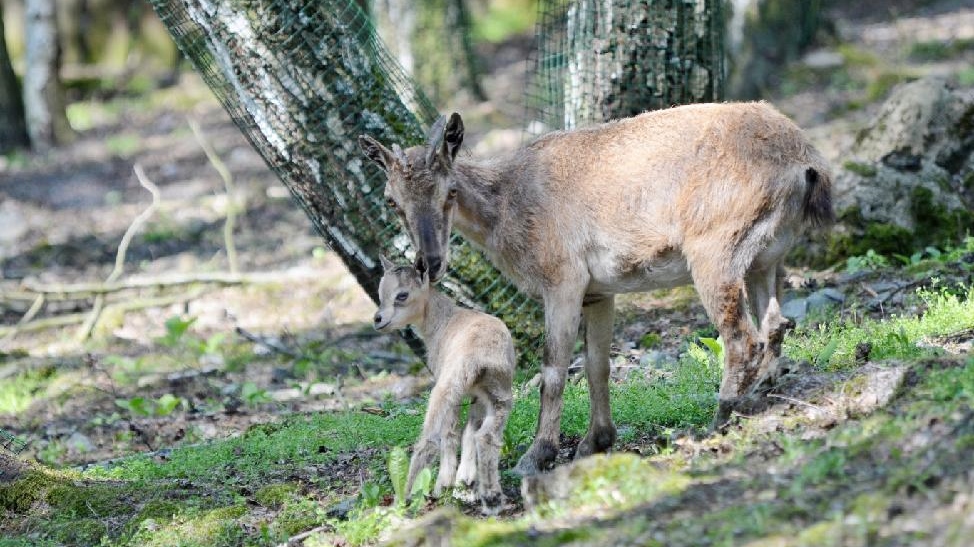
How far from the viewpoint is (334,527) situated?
6.17 metres

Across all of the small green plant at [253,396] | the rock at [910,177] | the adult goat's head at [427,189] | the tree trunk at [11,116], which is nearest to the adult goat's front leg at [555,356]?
the adult goat's head at [427,189]

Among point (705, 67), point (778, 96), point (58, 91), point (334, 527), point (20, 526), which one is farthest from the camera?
point (58, 91)

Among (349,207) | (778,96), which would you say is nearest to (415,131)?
(349,207)

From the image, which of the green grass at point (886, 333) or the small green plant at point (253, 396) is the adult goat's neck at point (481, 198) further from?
the small green plant at point (253, 396)

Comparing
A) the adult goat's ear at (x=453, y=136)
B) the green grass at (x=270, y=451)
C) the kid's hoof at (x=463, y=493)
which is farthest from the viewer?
the green grass at (x=270, y=451)

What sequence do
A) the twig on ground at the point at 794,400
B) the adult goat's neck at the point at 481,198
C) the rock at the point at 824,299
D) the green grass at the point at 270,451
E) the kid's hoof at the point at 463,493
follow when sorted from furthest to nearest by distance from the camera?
the rock at the point at 824,299 → the green grass at the point at 270,451 → the adult goat's neck at the point at 481,198 → the kid's hoof at the point at 463,493 → the twig on ground at the point at 794,400

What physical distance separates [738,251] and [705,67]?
3.55 meters

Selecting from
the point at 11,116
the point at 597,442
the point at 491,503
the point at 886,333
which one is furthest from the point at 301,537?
the point at 11,116

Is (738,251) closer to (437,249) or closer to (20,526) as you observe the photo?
(437,249)

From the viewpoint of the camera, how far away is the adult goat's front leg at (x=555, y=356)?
6949mm

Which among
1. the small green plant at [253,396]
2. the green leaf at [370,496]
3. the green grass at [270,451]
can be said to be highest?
the green leaf at [370,496]

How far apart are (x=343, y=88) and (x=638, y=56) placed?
2.42m

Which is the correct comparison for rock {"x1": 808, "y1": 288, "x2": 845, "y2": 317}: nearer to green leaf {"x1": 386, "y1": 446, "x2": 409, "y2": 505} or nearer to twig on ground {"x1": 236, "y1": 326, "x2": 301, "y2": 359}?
green leaf {"x1": 386, "y1": 446, "x2": 409, "y2": 505}

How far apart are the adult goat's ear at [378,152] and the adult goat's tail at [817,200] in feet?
7.71
